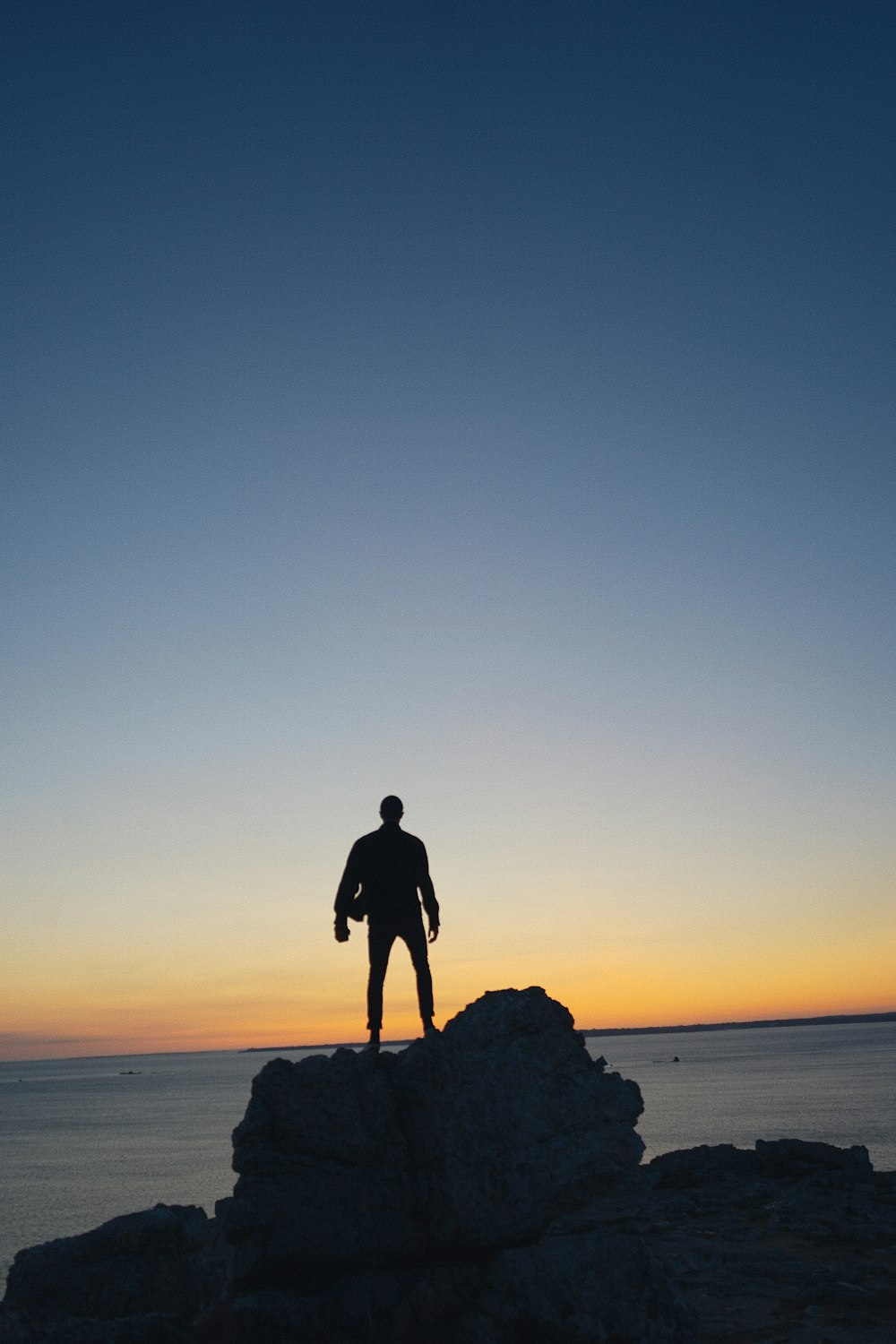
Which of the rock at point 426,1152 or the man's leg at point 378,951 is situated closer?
the rock at point 426,1152

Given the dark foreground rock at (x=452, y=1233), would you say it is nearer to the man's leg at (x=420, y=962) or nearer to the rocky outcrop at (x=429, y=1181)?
the rocky outcrop at (x=429, y=1181)

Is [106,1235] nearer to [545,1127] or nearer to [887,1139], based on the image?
[545,1127]

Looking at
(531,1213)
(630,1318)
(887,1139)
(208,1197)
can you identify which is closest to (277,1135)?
(531,1213)

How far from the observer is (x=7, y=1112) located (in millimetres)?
141250

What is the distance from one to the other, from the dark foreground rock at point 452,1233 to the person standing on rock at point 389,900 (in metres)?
1.15

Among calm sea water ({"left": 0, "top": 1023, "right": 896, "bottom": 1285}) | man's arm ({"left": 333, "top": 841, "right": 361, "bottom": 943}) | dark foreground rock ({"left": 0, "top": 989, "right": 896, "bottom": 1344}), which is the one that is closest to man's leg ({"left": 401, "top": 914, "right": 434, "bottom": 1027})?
man's arm ({"left": 333, "top": 841, "right": 361, "bottom": 943})

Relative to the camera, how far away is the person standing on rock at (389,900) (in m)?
11.5

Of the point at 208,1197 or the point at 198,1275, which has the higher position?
the point at 198,1275

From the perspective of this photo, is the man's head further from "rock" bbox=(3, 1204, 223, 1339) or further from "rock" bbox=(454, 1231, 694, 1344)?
A: "rock" bbox=(3, 1204, 223, 1339)

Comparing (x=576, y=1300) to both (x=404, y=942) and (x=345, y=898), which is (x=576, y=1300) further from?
(x=345, y=898)

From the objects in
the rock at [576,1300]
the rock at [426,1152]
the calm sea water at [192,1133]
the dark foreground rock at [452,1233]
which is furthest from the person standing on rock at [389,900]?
the calm sea water at [192,1133]

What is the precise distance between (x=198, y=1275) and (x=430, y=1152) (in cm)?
425

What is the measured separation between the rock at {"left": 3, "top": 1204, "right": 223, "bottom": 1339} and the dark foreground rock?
4 centimetres

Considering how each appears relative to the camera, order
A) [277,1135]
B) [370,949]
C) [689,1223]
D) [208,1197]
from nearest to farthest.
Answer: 1. [277,1135]
2. [370,949]
3. [689,1223]
4. [208,1197]
